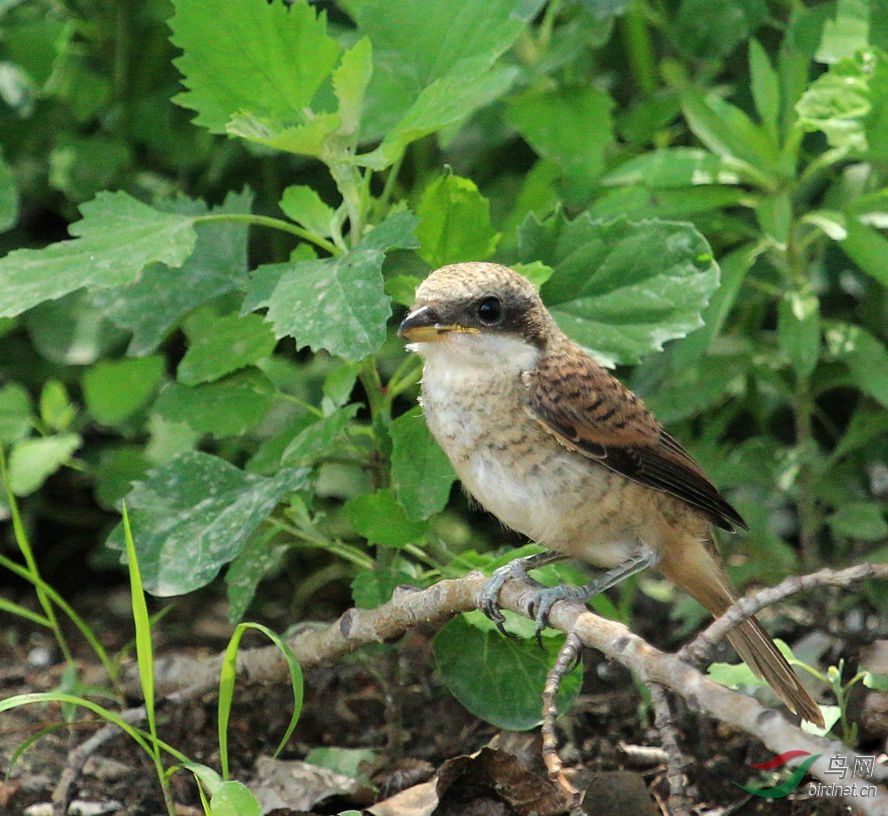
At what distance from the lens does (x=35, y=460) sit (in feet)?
14.7

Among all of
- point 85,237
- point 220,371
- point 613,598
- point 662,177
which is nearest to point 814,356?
point 662,177

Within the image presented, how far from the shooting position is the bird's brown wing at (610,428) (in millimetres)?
3592

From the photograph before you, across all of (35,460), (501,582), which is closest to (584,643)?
(501,582)

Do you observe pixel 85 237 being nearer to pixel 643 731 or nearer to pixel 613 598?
pixel 643 731

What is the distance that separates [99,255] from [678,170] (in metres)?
2.00

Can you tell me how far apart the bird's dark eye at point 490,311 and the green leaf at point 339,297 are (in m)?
0.35

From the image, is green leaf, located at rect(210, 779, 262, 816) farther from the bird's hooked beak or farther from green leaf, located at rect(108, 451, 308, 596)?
the bird's hooked beak

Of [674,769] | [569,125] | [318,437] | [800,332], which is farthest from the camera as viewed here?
[569,125]

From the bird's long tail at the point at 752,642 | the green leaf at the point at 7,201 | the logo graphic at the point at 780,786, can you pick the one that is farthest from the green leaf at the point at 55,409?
the logo graphic at the point at 780,786

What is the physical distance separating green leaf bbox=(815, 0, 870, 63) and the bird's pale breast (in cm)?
172

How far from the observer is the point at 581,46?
15.1 ft

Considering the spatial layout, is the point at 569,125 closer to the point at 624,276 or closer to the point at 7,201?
the point at 624,276

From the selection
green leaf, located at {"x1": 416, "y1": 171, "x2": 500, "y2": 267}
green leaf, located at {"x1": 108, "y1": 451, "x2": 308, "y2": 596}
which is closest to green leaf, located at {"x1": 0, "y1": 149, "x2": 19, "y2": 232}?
green leaf, located at {"x1": 108, "y1": 451, "x2": 308, "y2": 596}

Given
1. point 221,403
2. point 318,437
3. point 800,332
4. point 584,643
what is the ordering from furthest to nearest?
1. point 800,332
2. point 221,403
3. point 318,437
4. point 584,643
